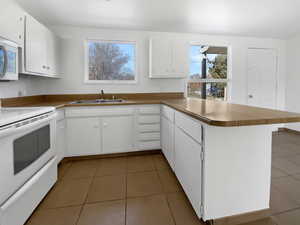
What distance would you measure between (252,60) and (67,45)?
13.0 ft

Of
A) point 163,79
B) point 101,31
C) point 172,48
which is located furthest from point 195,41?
point 101,31

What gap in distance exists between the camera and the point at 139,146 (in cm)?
284

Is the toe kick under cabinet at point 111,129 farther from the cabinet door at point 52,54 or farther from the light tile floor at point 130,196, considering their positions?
the cabinet door at point 52,54

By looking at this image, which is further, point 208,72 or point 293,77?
point 293,77

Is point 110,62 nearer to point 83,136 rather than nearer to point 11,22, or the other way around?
point 83,136

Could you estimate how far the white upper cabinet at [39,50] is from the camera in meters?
2.03

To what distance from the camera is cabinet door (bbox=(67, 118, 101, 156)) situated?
102 inches

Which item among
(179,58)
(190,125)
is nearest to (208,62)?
(179,58)

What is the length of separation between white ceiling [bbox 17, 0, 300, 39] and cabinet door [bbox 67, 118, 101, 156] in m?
1.65

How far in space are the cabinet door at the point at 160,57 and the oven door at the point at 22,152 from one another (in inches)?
77.9

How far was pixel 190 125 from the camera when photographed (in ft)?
4.94

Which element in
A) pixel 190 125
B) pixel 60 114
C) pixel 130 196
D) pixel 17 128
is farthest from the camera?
pixel 60 114

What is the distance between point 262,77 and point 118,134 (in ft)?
11.9

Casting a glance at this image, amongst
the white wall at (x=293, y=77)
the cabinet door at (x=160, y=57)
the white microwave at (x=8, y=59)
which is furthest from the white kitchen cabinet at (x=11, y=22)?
the white wall at (x=293, y=77)
